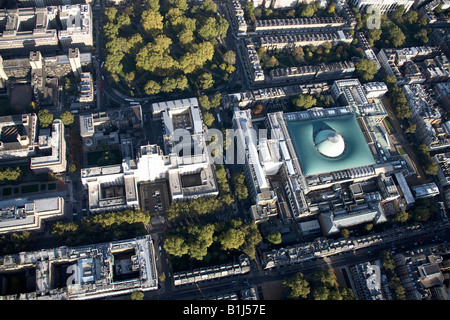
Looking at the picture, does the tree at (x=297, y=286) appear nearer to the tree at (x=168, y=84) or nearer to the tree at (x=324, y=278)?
the tree at (x=324, y=278)

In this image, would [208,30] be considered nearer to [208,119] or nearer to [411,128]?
[208,119]

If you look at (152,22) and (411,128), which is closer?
(411,128)

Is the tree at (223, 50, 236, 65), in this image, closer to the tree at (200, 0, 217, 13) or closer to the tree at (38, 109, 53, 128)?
the tree at (200, 0, 217, 13)

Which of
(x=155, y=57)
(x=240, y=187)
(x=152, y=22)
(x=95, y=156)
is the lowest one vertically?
(x=240, y=187)

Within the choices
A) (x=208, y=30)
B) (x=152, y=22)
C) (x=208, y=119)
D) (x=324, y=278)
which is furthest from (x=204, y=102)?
(x=324, y=278)

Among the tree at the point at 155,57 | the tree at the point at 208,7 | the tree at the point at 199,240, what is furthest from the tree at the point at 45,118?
the tree at the point at 208,7
